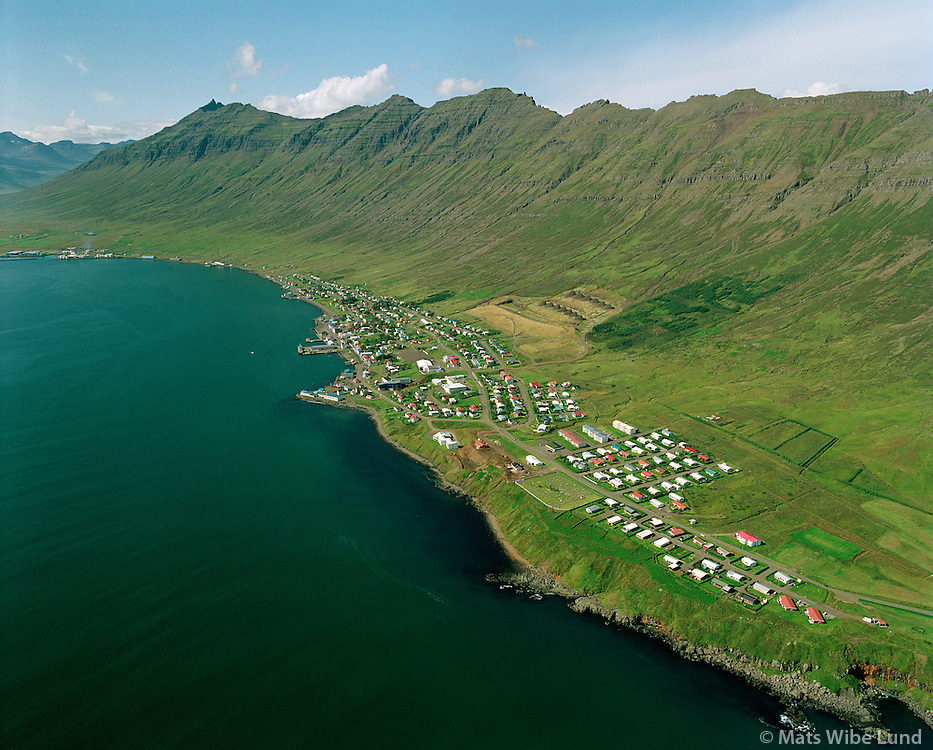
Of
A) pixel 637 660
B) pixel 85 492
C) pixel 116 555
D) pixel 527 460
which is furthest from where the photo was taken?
pixel 527 460

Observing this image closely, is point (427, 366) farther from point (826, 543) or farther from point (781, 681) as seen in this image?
point (781, 681)

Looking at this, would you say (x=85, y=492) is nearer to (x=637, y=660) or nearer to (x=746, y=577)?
(x=637, y=660)

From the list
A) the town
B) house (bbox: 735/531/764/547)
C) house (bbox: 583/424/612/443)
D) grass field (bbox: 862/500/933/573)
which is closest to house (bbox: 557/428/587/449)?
the town

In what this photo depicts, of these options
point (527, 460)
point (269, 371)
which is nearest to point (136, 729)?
point (527, 460)

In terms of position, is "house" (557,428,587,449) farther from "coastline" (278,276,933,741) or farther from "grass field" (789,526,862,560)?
"grass field" (789,526,862,560)

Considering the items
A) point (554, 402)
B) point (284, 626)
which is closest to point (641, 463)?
point (554, 402)
